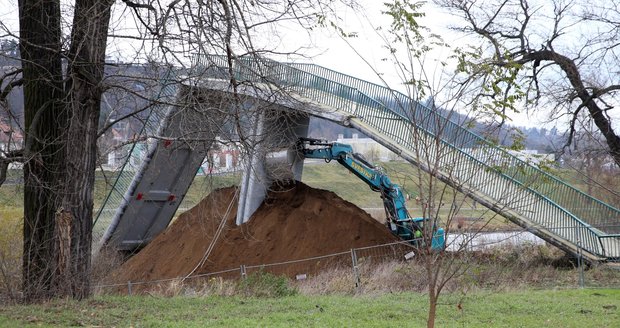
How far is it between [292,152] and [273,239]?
332 cm

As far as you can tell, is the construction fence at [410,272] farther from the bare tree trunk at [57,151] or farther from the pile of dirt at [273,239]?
the bare tree trunk at [57,151]

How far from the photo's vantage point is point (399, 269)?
61.7 feet

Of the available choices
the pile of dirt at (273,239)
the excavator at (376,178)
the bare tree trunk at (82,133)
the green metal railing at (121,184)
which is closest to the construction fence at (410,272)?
the pile of dirt at (273,239)

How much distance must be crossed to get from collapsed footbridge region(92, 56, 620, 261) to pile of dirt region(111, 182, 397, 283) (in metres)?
1.10

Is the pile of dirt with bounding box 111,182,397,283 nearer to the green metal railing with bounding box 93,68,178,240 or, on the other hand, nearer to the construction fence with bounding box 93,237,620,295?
the construction fence with bounding box 93,237,620,295

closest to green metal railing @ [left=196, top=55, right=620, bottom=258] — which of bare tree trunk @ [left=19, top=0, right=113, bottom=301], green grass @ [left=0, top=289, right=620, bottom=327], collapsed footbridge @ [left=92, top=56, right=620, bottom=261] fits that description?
collapsed footbridge @ [left=92, top=56, right=620, bottom=261]

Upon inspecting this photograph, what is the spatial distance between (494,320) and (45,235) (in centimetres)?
812

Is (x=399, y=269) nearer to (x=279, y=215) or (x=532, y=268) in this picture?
(x=532, y=268)

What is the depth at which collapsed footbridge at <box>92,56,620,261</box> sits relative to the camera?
14375 mm

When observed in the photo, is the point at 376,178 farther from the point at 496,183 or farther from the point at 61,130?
the point at 61,130

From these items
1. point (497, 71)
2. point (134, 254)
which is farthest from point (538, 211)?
point (134, 254)

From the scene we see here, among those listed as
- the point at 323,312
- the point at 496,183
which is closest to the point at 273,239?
the point at 496,183

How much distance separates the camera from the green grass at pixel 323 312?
12.1 metres

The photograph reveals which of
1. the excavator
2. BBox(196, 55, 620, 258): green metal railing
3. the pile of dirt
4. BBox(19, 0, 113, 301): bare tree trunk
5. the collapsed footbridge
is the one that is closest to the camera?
the collapsed footbridge
